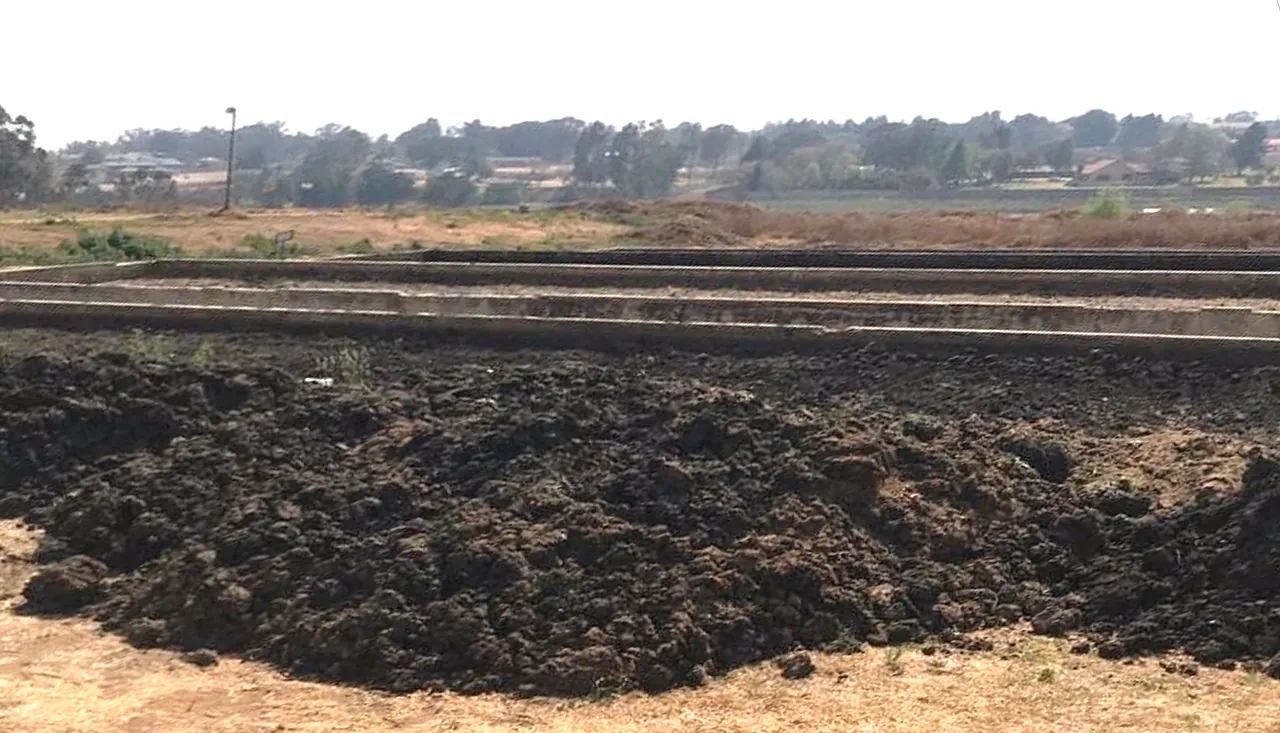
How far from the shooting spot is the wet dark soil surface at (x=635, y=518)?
8.74 meters

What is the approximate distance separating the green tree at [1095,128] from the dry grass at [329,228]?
5364 inches

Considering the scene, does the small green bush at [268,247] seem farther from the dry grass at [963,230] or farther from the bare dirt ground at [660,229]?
the dry grass at [963,230]

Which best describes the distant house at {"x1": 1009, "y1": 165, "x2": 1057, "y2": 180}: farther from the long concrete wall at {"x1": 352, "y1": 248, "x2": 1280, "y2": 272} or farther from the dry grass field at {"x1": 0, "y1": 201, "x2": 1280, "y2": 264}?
the long concrete wall at {"x1": 352, "y1": 248, "x2": 1280, "y2": 272}

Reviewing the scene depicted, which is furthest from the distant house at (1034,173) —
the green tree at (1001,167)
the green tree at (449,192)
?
the green tree at (449,192)

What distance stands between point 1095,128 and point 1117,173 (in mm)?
89978

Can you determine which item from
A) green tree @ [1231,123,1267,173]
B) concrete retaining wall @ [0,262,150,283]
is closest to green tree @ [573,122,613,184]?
Result: green tree @ [1231,123,1267,173]

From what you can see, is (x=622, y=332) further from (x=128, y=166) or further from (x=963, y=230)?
(x=128, y=166)

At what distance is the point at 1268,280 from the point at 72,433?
12.4 metres

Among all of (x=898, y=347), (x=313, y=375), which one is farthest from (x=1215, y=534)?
(x=313, y=375)

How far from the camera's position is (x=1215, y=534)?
9148 millimetres

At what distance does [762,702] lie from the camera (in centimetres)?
806

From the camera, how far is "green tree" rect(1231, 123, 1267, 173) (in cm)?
9429

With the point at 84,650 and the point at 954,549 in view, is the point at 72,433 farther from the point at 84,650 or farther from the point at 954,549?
the point at 954,549

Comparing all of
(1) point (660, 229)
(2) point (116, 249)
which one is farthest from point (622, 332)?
(1) point (660, 229)
